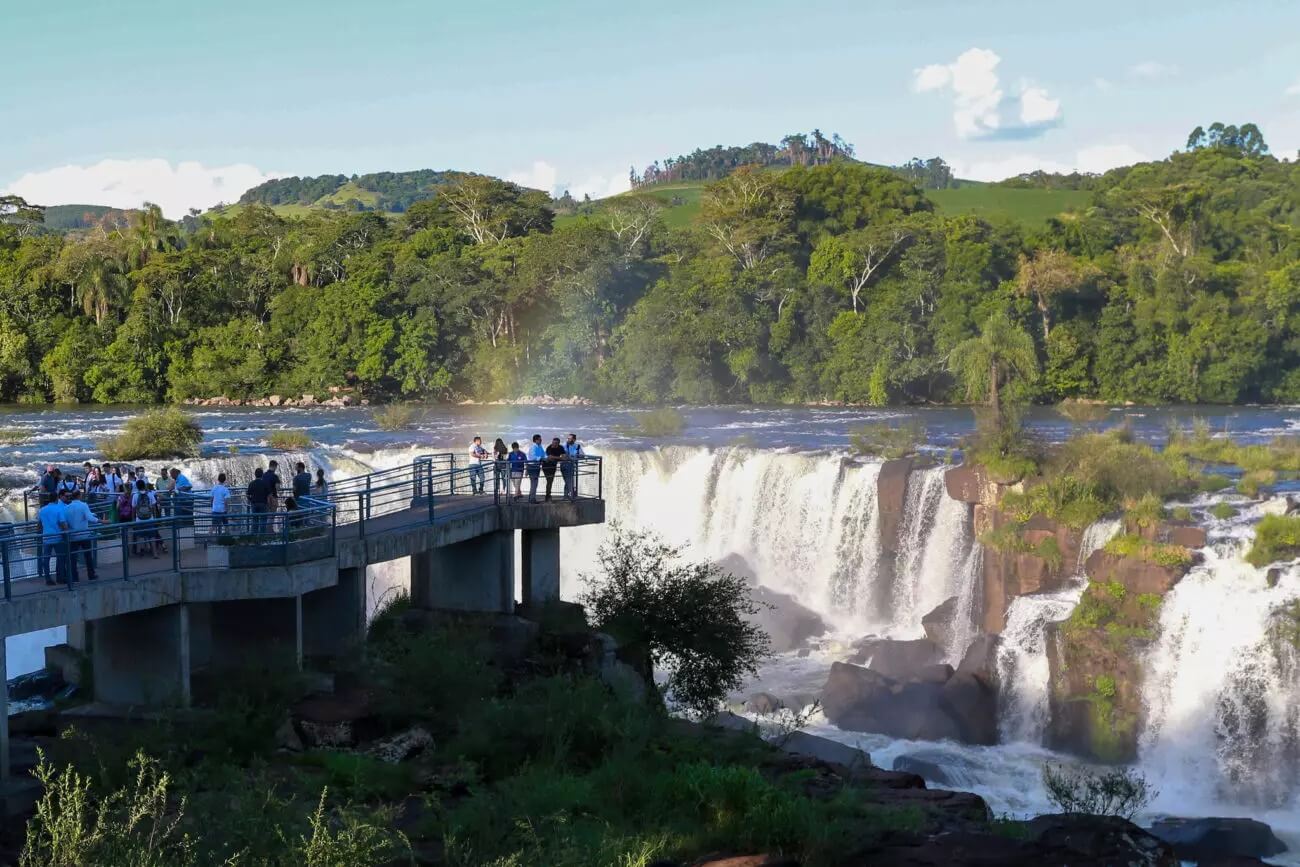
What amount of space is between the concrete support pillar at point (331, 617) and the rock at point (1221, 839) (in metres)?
10.1

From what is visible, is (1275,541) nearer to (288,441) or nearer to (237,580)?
(237,580)

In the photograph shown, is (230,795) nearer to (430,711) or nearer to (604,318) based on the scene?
(430,711)

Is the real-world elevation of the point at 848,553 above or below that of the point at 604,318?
below

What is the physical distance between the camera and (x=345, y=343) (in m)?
66.4

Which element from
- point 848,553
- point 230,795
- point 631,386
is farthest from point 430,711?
point 631,386

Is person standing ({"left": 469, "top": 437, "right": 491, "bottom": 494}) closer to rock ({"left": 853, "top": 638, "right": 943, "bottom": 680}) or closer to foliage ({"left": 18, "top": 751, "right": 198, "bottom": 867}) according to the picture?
rock ({"left": 853, "top": 638, "right": 943, "bottom": 680})

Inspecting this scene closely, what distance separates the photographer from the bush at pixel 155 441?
3634 centimetres

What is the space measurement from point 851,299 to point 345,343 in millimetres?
22485

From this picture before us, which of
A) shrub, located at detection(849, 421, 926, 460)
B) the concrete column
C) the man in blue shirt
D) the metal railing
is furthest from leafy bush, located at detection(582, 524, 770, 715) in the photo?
shrub, located at detection(849, 421, 926, 460)

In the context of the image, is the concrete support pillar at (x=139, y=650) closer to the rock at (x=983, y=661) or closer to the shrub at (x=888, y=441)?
the rock at (x=983, y=661)

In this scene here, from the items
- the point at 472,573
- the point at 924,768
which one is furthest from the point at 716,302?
the point at 472,573

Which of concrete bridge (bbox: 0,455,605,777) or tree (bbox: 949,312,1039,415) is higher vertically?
tree (bbox: 949,312,1039,415)

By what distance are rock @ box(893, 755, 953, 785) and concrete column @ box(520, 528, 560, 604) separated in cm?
566

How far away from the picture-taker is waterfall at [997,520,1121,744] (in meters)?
24.1
